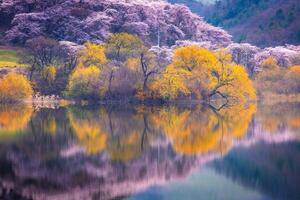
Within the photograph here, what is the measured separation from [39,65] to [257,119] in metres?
38.3

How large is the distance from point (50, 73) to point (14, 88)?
6.58 metres

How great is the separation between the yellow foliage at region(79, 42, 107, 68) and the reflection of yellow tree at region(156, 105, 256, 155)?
82.8 ft

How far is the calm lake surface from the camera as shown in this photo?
55.2 ft

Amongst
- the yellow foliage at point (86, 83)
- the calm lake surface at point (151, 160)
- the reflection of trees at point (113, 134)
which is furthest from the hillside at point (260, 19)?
the calm lake surface at point (151, 160)

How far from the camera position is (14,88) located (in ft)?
206

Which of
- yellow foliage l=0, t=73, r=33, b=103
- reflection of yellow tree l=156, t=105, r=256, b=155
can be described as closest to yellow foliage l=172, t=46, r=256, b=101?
yellow foliage l=0, t=73, r=33, b=103

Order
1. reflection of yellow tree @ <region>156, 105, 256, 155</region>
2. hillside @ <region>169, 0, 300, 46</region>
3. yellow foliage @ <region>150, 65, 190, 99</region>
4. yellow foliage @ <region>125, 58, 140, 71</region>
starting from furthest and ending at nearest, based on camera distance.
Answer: hillside @ <region>169, 0, 300, 46</region>, yellow foliage @ <region>125, 58, 140, 71</region>, yellow foliage @ <region>150, 65, 190, 99</region>, reflection of yellow tree @ <region>156, 105, 256, 155</region>

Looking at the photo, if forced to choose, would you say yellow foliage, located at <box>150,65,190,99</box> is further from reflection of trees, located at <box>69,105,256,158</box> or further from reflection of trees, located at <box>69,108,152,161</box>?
reflection of trees, located at <box>69,108,152,161</box>

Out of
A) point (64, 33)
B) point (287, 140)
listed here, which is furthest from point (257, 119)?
point (64, 33)

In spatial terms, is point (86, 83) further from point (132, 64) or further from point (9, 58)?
point (9, 58)

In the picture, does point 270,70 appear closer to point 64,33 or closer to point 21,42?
point 64,33

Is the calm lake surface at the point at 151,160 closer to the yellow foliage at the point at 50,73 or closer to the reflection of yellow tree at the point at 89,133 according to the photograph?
the reflection of yellow tree at the point at 89,133

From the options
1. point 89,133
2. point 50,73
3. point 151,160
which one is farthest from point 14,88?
point 151,160

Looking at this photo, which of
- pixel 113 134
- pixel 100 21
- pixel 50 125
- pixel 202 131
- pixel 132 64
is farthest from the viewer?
pixel 100 21
